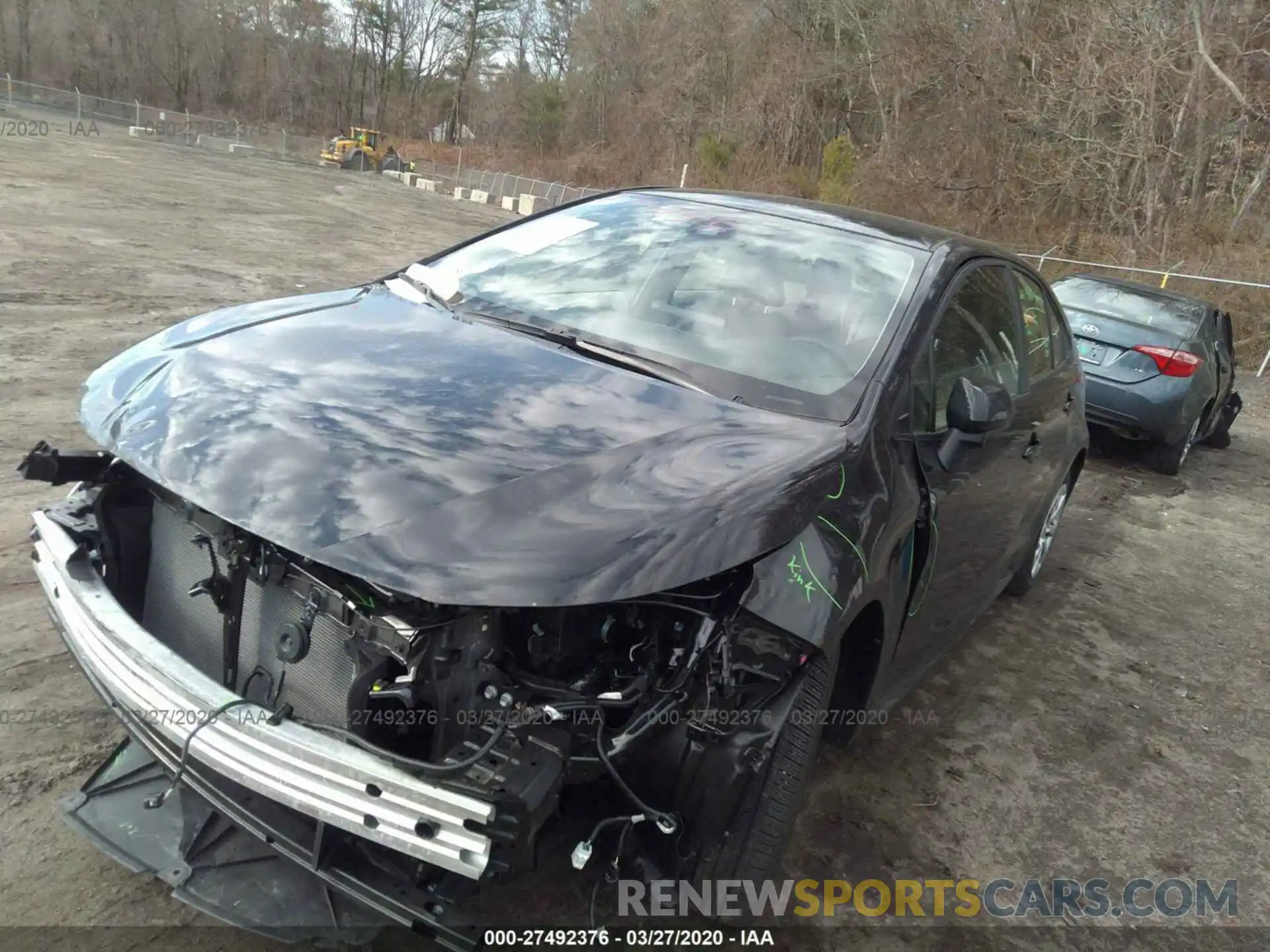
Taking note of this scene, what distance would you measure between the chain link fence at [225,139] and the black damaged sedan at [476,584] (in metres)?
32.8

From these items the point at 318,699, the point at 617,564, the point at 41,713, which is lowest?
the point at 41,713

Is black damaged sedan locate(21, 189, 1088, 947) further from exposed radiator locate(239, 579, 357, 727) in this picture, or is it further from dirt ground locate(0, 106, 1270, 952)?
dirt ground locate(0, 106, 1270, 952)

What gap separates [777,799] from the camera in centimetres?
Result: 221

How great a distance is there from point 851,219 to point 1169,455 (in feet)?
21.2

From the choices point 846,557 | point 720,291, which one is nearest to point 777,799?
point 846,557

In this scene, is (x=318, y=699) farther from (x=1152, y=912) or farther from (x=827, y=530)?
(x=1152, y=912)

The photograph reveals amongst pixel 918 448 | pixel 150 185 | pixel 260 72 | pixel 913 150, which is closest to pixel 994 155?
pixel 913 150

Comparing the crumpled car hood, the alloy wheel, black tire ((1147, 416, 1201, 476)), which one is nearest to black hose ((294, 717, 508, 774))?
the crumpled car hood

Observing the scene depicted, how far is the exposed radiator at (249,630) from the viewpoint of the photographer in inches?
79.7

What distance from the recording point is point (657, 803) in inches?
82.3

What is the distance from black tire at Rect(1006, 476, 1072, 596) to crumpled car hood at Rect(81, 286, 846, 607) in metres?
2.72

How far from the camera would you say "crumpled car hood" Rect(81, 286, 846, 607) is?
185cm

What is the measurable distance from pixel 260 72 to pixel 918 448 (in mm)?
84944

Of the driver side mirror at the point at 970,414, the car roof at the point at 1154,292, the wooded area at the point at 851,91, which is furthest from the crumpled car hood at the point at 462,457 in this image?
the wooded area at the point at 851,91
